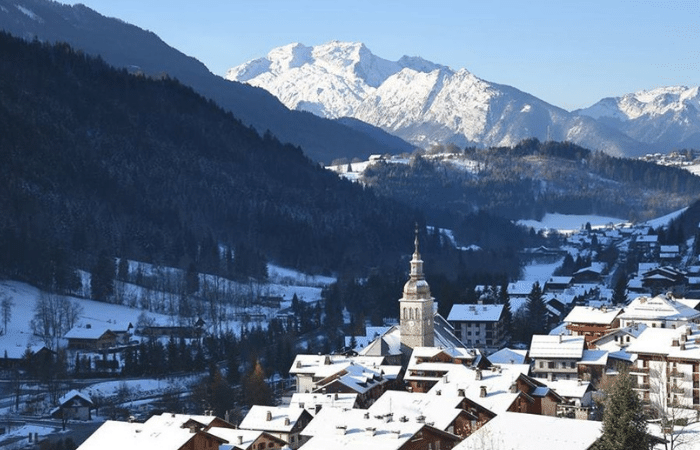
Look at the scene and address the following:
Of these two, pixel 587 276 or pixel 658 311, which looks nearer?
pixel 658 311

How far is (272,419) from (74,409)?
26.9 meters

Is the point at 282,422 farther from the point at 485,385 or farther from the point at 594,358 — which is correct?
the point at 594,358

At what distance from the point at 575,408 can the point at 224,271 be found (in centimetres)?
9617

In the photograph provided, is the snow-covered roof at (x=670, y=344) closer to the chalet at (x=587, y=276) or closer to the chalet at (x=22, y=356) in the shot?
the chalet at (x=22, y=356)

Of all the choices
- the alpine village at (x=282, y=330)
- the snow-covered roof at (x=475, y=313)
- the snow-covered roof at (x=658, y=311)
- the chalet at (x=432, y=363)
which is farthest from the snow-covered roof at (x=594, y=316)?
the chalet at (x=432, y=363)

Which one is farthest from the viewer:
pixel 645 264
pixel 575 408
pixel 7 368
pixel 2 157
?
pixel 2 157

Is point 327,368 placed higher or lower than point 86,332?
higher

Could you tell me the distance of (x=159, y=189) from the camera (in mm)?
195625

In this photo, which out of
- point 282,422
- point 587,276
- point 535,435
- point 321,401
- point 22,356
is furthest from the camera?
point 587,276

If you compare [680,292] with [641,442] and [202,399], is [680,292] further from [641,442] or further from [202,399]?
[641,442]

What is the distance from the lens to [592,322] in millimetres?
92438

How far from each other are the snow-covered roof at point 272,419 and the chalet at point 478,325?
4218cm

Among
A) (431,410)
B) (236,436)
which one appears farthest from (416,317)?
(236,436)

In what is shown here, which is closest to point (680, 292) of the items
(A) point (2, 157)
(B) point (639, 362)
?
(B) point (639, 362)
